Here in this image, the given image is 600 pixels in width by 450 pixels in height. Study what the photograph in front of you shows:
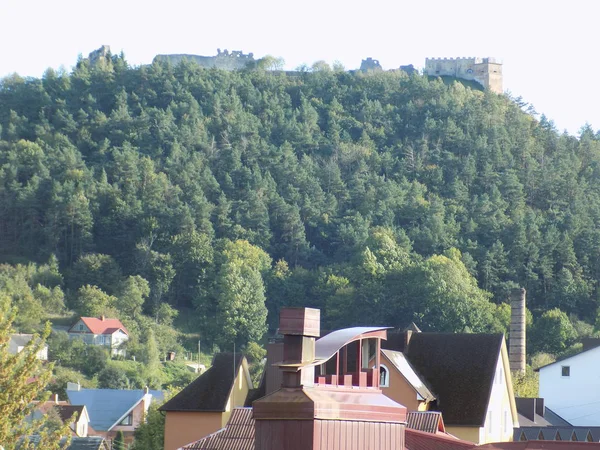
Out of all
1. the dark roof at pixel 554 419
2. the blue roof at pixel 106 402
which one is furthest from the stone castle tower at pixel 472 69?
the dark roof at pixel 554 419

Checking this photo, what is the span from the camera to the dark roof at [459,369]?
114ft

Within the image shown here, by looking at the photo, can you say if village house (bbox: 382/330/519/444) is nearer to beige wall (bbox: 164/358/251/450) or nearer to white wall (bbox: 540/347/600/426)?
beige wall (bbox: 164/358/251/450)

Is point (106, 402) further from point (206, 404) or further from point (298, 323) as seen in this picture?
point (298, 323)

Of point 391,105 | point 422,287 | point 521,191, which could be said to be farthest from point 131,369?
point 391,105

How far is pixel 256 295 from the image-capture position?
368 ft

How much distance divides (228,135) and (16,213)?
27.7 metres

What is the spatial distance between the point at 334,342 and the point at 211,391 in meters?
25.6

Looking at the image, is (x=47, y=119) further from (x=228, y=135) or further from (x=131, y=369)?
(x=131, y=369)

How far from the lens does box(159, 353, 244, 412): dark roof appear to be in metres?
37.0

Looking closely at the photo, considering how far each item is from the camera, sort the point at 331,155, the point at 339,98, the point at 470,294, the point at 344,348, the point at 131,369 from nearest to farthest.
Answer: the point at 344,348 < the point at 131,369 < the point at 470,294 < the point at 331,155 < the point at 339,98

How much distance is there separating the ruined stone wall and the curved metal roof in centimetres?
15809

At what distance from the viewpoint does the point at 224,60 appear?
17262cm

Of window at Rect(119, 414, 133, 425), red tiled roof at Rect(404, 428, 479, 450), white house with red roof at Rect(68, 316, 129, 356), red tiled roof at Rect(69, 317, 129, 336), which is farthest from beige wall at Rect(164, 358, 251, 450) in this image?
red tiled roof at Rect(69, 317, 129, 336)

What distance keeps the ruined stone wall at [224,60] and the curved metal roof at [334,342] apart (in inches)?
6224
